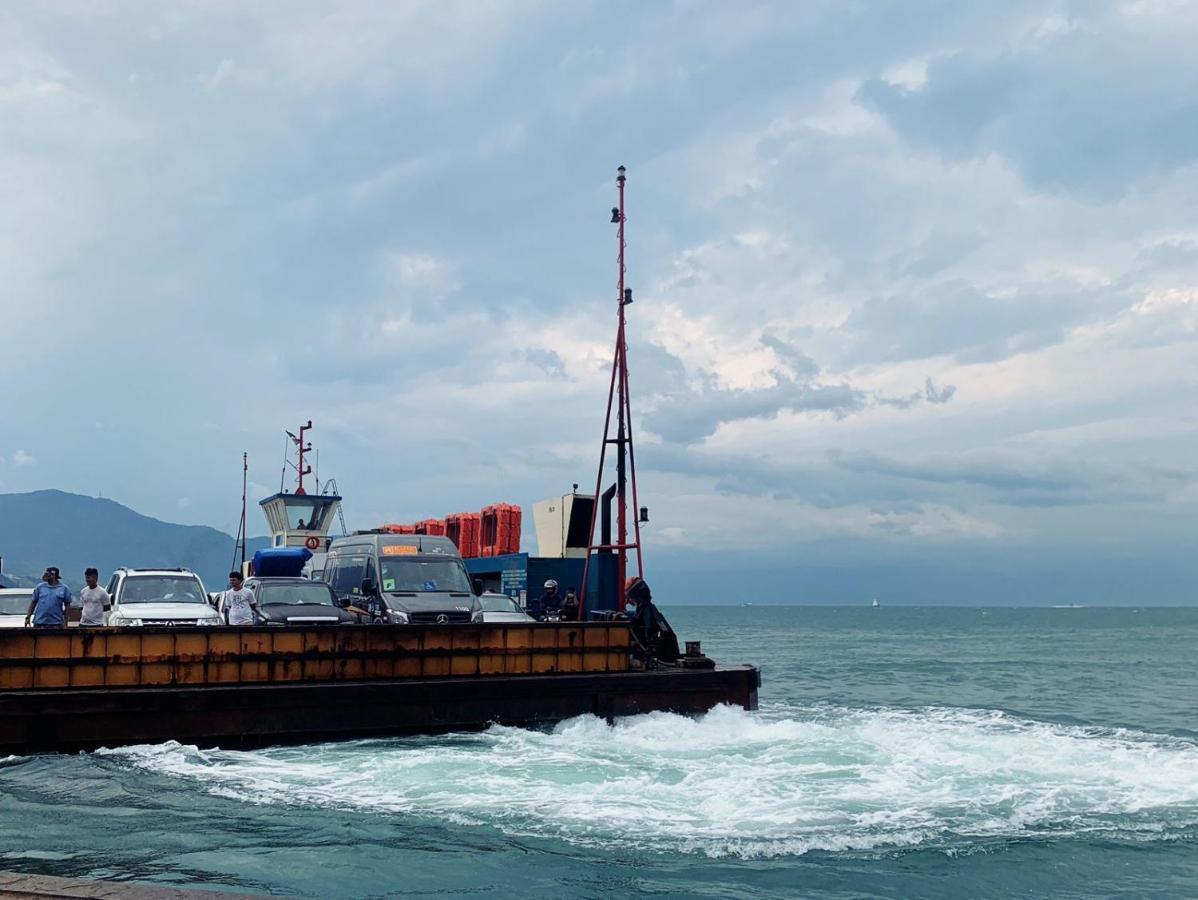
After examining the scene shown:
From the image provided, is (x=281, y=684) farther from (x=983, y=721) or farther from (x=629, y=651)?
(x=983, y=721)

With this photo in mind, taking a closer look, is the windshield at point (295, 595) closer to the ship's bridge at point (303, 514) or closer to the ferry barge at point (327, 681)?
the ferry barge at point (327, 681)

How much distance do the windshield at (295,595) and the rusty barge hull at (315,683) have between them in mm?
2711

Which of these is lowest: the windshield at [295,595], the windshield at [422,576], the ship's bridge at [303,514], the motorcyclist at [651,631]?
the motorcyclist at [651,631]

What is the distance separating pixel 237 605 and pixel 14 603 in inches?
179

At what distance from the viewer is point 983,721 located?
75.6ft

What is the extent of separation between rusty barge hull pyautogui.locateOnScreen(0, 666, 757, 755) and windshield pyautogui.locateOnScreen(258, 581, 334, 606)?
3.11 meters

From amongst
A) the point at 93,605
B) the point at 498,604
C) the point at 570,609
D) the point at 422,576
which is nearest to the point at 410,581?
the point at 422,576

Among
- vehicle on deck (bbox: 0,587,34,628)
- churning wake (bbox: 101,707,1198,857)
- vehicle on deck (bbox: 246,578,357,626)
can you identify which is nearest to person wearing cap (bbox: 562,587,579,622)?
vehicle on deck (bbox: 246,578,357,626)

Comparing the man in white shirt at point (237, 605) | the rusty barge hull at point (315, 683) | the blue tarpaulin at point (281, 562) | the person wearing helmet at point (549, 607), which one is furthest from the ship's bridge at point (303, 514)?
the rusty barge hull at point (315, 683)

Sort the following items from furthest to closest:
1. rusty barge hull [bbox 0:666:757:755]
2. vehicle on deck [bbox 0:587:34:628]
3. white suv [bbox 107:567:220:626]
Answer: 1. vehicle on deck [bbox 0:587:34:628]
2. white suv [bbox 107:567:220:626]
3. rusty barge hull [bbox 0:666:757:755]

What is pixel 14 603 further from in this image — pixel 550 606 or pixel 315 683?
pixel 550 606

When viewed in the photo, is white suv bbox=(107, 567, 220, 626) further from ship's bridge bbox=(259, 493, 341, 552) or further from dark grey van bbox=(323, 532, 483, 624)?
ship's bridge bbox=(259, 493, 341, 552)

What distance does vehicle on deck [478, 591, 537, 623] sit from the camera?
22.1 metres

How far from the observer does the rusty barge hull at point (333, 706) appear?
49.9 feet
